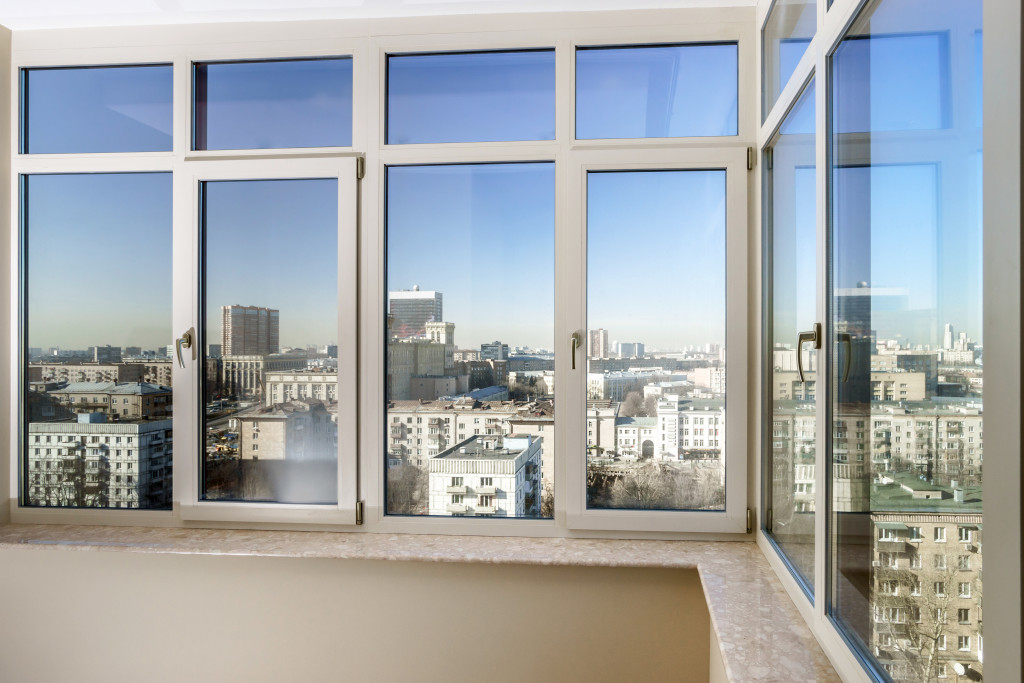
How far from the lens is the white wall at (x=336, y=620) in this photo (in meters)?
2.02

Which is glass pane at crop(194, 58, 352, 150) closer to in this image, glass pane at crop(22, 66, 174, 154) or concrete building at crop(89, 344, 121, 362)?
glass pane at crop(22, 66, 174, 154)

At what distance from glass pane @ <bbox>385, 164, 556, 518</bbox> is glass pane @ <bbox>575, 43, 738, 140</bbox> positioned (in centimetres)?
30

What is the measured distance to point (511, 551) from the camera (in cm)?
208

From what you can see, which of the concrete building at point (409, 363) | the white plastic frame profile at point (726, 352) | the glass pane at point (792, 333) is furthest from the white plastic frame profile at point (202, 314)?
the glass pane at point (792, 333)

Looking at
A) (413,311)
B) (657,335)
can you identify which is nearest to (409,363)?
(413,311)

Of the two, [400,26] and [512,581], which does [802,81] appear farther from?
[512,581]

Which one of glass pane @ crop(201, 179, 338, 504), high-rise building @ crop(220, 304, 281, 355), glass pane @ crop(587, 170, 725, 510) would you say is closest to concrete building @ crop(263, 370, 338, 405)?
glass pane @ crop(201, 179, 338, 504)

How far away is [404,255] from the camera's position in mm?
2268

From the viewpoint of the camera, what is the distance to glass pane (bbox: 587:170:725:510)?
2162 millimetres

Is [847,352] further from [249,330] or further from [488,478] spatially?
[249,330]

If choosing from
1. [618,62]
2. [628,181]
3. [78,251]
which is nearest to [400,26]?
[618,62]

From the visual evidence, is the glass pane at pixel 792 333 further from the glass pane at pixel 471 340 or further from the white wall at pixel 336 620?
the glass pane at pixel 471 340

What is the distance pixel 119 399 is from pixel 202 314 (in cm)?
49

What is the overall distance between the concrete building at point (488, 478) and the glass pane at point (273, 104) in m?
1.27
